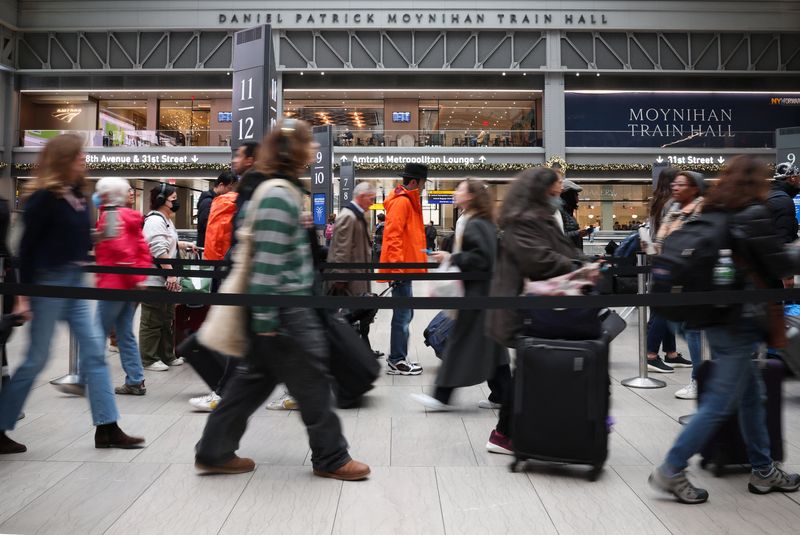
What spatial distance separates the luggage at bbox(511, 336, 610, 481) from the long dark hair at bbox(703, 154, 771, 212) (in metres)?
0.81

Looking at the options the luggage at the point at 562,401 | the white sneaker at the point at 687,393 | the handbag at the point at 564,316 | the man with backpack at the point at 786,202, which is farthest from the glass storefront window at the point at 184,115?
the luggage at the point at 562,401

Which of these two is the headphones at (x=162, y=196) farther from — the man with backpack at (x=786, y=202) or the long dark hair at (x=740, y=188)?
the man with backpack at (x=786, y=202)

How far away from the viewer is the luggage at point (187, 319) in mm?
5797

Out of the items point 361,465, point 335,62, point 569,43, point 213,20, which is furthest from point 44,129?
point 361,465

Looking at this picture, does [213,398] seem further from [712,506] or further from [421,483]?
[712,506]

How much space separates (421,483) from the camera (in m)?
3.02

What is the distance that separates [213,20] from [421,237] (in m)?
23.9

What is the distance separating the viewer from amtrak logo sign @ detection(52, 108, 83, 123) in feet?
96.1

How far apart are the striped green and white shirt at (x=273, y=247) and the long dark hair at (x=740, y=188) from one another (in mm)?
1809

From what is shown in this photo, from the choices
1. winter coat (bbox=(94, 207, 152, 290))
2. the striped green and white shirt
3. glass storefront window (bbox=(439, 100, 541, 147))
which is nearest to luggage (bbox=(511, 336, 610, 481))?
the striped green and white shirt

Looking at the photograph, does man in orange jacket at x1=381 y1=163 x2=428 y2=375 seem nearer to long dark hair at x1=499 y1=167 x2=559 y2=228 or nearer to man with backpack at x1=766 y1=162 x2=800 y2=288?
long dark hair at x1=499 y1=167 x2=559 y2=228

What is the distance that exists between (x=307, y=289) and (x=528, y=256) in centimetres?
110

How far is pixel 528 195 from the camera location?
3266 millimetres

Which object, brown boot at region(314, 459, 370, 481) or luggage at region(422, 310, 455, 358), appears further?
luggage at region(422, 310, 455, 358)
